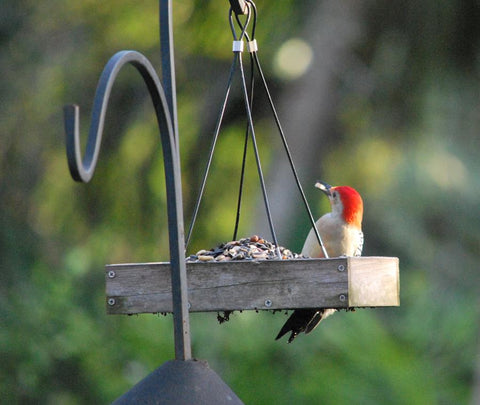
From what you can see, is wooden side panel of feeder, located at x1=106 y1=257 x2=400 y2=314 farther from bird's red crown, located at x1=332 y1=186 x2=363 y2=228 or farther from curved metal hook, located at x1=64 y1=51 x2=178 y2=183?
bird's red crown, located at x1=332 y1=186 x2=363 y2=228

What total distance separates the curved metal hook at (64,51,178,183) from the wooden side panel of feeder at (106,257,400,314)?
56 cm

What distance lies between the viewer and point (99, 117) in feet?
6.31

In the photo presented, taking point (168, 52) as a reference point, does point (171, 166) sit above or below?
below

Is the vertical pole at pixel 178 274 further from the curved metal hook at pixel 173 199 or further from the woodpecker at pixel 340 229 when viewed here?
the woodpecker at pixel 340 229

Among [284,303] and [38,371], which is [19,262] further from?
[284,303]

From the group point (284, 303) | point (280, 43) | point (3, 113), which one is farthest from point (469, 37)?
point (284, 303)

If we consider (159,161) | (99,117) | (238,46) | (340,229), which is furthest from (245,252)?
(159,161)

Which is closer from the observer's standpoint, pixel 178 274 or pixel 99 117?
pixel 99 117

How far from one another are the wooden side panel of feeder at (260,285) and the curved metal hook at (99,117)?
0.56m

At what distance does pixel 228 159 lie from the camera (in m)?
8.07

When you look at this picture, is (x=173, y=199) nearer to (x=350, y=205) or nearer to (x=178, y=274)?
(x=178, y=274)

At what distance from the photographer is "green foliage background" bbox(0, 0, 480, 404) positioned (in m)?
7.00

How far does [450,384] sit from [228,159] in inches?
111

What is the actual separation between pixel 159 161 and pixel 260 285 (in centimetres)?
538
